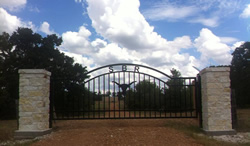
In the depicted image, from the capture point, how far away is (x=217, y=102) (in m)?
6.78

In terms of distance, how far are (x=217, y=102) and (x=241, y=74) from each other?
665 inches

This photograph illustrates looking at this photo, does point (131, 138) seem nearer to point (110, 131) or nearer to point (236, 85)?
point (110, 131)

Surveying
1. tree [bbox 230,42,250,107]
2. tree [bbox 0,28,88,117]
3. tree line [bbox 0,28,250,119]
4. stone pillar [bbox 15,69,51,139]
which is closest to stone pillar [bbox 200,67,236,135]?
stone pillar [bbox 15,69,51,139]

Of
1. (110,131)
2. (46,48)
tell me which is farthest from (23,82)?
(46,48)

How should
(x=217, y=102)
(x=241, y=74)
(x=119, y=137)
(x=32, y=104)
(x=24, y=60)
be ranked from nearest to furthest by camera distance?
(x=119, y=137) < (x=217, y=102) < (x=32, y=104) < (x=24, y=60) < (x=241, y=74)

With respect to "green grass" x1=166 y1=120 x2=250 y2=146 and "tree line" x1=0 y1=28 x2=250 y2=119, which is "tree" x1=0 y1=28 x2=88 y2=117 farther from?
"green grass" x1=166 y1=120 x2=250 y2=146

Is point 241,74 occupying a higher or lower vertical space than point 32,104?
higher

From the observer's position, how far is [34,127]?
22.6ft

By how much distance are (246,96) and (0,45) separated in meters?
19.8

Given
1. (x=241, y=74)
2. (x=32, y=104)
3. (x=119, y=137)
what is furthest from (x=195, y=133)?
(x=241, y=74)

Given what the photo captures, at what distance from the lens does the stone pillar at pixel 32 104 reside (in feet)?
22.6

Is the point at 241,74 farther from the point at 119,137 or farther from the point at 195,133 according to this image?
the point at 119,137

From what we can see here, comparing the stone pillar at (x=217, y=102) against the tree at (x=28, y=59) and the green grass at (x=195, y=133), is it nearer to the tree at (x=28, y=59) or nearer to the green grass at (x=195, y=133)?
the green grass at (x=195, y=133)

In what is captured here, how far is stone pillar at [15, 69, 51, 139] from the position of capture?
22.6ft
